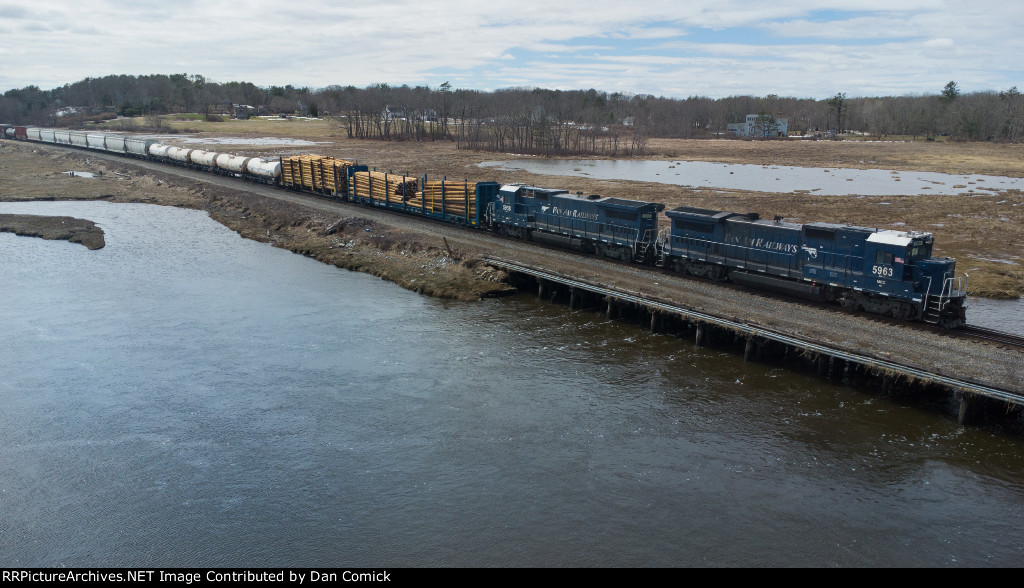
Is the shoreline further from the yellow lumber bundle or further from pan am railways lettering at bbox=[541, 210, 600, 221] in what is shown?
pan am railways lettering at bbox=[541, 210, 600, 221]

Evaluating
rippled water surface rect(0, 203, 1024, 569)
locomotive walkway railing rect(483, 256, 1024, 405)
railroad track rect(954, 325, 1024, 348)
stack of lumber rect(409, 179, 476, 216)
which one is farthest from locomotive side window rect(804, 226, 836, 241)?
stack of lumber rect(409, 179, 476, 216)

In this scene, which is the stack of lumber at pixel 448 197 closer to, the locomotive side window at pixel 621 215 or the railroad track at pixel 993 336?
the locomotive side window at pixel 621 215

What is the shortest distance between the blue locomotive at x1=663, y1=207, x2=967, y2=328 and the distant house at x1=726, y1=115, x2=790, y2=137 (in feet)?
523

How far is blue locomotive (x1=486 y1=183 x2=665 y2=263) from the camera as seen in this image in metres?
39.6

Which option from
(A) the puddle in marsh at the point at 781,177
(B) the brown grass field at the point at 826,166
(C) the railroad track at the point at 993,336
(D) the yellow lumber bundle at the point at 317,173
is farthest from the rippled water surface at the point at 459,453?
(A) the puddle in marsh at the point at 781,177

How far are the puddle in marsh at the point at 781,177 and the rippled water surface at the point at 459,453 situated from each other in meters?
57.7

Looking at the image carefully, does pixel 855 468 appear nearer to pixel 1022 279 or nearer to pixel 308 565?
pixel 308 565

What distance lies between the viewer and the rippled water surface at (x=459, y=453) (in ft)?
58.5

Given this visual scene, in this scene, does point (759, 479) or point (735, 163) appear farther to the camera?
point (735, 163)

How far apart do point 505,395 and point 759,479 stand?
9.88 m

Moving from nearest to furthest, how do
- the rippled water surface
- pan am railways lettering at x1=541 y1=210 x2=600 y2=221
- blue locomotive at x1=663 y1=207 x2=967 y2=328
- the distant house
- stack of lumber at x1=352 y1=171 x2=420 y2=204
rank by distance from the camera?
1. the rippled water surface
2. blue locomotive at x1=663 y1=207 x2=967 y2=328
3. pan am railways lettering at x1=541 y1=210 x2=600 y2=221
4. stack of lumber at x1=352 y1=171 x2=420 y2=204
5. the distant house

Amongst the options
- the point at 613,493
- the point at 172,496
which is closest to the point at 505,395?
the point at 613,493
